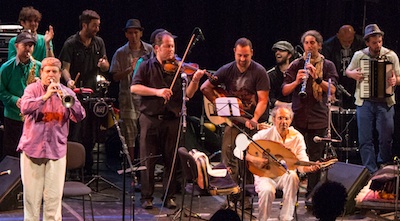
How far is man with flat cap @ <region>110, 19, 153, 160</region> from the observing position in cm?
970

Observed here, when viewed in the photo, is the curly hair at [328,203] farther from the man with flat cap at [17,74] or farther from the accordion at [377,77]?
the accordion at [377,77]

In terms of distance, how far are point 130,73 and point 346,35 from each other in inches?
134

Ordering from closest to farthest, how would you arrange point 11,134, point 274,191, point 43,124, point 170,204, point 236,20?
1. point 43,124
2. point 274,191
3. point 170,204
4. point 11,134
5. point 236,20

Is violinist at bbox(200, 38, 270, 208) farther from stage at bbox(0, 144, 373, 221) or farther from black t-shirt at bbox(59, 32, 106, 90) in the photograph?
black t-shirt at bbox(59, 32, 106, 90)

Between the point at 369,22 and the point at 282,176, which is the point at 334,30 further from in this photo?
the point at 282,176

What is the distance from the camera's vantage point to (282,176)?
7625 millimetres

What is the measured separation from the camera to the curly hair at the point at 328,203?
4828 millimetres

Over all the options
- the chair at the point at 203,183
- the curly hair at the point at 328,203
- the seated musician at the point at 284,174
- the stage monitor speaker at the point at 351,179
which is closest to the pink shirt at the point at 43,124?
the chair at the point at 203,183

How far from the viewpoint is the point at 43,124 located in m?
7.02

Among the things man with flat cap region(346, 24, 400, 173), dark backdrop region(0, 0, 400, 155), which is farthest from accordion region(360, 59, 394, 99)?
dark backdrop region(0, 0, 400, 155)

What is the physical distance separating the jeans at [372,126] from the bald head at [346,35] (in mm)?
1486

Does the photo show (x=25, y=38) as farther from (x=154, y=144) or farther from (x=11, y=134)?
(x=154, y=144)

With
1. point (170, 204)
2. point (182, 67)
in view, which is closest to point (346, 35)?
point (182, 67)

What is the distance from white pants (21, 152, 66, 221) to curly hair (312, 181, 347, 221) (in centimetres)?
304
